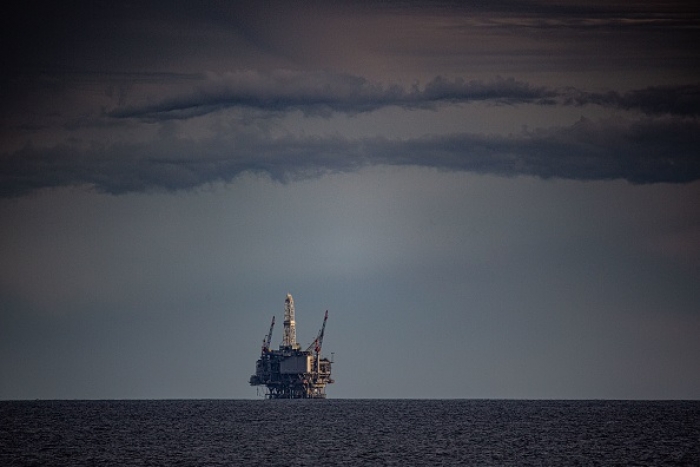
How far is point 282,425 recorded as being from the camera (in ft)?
609

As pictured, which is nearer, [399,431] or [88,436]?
[88,436]

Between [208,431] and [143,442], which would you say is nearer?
[143,442]

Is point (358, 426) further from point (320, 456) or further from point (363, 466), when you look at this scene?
point (363, 466)

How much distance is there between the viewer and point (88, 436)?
15312 cm

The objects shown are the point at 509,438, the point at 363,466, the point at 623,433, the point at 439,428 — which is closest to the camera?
the point at 363,466

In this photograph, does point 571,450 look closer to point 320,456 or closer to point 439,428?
point 320,456

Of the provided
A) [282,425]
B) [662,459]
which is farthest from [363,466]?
[282,425]

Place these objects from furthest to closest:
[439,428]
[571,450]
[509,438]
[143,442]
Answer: [439,428], [509,438], [143,442], [571,450]

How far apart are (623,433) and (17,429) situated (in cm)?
8042

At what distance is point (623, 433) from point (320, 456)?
61.5m

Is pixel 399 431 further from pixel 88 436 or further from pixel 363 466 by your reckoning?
pixel 363 466

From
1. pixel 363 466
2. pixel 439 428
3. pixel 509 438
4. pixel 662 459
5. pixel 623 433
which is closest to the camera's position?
pixel 363 466

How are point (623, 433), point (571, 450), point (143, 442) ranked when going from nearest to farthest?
point (571, 450)
point (143, 442)
point (623, 433)

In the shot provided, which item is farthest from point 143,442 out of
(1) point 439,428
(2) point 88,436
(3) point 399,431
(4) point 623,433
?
(4) point 623,433
